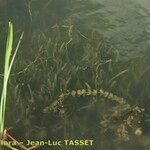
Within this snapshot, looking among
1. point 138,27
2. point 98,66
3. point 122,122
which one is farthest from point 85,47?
point 122,122

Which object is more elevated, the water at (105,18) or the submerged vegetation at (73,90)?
the water at (105,18)

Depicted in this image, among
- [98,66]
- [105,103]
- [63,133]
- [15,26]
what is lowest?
[63,133]

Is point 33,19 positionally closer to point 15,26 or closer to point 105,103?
point 15,26

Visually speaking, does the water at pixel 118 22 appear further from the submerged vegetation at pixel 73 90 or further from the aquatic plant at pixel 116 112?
the aquatic plant at pixel 116 112

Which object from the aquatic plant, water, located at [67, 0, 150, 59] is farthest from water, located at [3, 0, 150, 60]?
the aquatic plant

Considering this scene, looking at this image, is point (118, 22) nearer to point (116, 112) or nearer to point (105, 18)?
point (105, 18)

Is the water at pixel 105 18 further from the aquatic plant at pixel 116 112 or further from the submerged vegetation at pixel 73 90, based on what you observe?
the aquatic plant at pixel 116 112

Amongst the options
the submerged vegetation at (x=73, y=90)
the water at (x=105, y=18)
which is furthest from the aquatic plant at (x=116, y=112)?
the water at (x=105, y=18)

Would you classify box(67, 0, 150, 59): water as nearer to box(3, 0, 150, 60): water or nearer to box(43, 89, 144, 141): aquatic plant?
box(3, 0, 150, 60): water
